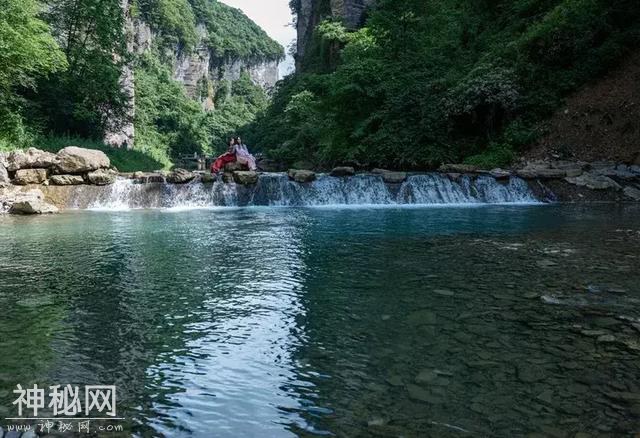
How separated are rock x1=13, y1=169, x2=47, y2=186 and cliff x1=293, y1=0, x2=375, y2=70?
102 feet

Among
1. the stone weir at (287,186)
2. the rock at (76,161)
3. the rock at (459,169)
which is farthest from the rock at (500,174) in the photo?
the rock at (76,161)

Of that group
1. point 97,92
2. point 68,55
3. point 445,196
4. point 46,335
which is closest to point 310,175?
point 445,196

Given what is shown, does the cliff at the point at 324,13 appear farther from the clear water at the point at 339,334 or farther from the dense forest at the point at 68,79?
the clear water at the point at 339,334

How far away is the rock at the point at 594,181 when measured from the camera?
16.8 meters

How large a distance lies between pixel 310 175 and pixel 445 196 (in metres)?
4.86

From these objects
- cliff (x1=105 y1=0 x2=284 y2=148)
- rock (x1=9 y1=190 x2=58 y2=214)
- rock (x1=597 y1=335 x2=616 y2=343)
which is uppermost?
cliff (x1=105 y1=0 x2=284 y2=148)

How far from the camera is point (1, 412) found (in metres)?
2.89

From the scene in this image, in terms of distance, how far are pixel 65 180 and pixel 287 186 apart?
317 inches

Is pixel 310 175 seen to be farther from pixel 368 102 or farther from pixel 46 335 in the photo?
pixel 46 335

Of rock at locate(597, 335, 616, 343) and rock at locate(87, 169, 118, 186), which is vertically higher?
rock at locate(87, 169, 118, 186)

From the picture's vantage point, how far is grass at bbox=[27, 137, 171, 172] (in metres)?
24.6

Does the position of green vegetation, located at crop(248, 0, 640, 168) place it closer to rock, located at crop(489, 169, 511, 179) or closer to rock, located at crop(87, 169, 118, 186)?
A: rock, located at crop(489, 169, 511, 179)

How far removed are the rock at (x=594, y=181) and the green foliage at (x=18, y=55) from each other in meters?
22.5

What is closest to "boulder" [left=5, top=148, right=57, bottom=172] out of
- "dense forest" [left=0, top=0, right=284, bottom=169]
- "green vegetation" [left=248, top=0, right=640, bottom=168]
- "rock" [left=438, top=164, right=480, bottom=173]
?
"dense forest" [left=0, top=0, right=284, bottom=169]
